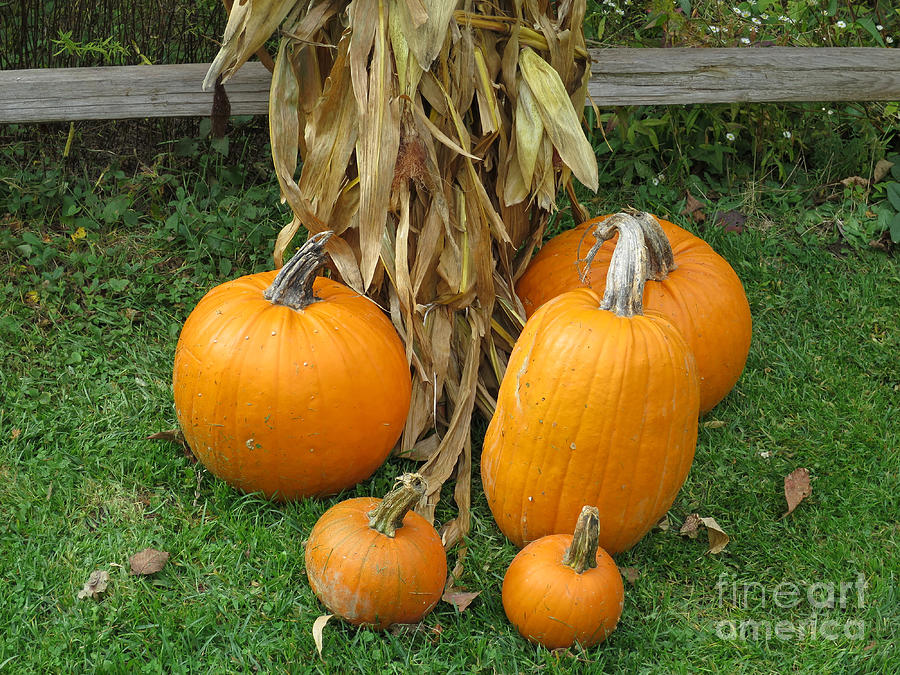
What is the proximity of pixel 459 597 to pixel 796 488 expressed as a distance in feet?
3.81

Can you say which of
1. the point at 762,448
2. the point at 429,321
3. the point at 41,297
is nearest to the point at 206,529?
the point at 429,321

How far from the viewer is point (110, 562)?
2.50 meters

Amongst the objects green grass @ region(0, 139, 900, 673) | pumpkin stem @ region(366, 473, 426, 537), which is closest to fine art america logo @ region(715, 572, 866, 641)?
green grass @ region(0, 139, 900, 673)

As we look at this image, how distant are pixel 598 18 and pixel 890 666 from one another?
3.24 meters

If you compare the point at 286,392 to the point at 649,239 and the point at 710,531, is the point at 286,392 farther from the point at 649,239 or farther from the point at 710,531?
the point at 710,531

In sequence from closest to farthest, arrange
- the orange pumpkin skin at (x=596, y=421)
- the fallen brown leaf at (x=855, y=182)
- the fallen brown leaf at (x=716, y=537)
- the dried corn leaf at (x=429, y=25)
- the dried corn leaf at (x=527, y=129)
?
the orange pumpkin skin at (x=596, y=421)
the dried corn leaf at (x=429, y=25)
the fallen brown leaf at (x=716, y=537)
the dried corn leaf at (x=527, y=129)
the fallen brown leaf at (x=855, y=182)

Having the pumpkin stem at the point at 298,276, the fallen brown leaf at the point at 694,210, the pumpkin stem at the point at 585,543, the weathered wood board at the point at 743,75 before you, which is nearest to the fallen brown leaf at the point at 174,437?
the pumpkin stem at the point at 298,276

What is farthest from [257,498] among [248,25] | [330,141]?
[248,25]

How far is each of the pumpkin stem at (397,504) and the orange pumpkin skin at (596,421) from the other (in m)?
0.37

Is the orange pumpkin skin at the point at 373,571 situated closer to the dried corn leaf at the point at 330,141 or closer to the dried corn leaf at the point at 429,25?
the dried corn leaf at the point at 330,141

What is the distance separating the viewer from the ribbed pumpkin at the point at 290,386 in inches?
102

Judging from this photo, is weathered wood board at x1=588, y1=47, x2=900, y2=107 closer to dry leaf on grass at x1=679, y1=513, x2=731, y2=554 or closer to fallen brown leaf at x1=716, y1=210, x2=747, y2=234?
fallen brown leaf at x1=716, y1=210, x2=747, y2=234

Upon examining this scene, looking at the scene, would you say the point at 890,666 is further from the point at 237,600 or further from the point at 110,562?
the point at 110,562

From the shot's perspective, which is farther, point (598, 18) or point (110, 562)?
point (598, 18)
